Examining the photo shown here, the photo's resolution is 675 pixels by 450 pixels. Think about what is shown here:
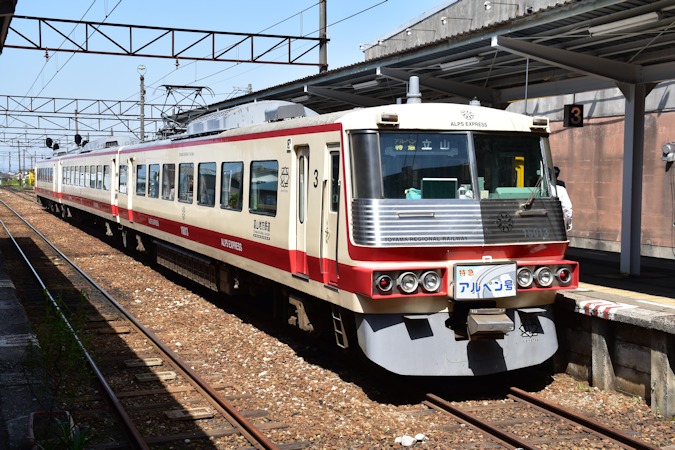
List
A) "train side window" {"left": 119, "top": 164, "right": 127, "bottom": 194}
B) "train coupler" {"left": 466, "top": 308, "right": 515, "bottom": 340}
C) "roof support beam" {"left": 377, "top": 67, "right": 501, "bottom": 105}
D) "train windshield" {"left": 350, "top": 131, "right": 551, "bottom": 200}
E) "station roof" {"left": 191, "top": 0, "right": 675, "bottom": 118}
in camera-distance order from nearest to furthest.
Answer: "train coupler" {"left": 466, "top": 308, "right": 515, "bottom": 340}
"train windshield" {"left": 350, "top": 131, "right": 551, "bottom": 200}
"station roof" {"left": 191, "top": 0, "right": 675, "bottom": 118}
"roof support beam" {"left": 377, "top": 67, "right": 501, "bottom": 105}
"train side window" {"left": 119, "top": 164, "right": 127, "bottom": 194}

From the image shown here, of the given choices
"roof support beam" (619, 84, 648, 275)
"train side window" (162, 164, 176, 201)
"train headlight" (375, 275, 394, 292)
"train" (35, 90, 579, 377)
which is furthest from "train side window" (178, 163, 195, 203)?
"roof support beam" (619, 84, 648, 275)

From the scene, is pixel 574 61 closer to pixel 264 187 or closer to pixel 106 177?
pixel 264 187

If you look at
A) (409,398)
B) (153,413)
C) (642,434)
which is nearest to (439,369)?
(409,398)

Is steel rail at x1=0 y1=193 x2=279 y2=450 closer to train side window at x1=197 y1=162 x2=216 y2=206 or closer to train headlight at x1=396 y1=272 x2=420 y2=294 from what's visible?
train headlight at x1=396 y1=272 x2=420 y2=294

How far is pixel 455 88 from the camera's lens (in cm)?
1456

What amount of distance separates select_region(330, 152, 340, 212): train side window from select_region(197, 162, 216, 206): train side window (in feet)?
13.5

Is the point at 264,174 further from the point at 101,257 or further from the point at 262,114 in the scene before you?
the point at 101,257

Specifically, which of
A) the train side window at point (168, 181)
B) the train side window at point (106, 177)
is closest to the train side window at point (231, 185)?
the train side window at point (168, 181)

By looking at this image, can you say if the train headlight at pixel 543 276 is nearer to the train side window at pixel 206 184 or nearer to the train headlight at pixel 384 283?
the train headlight at pixel 384 283

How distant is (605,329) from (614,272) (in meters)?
5.03

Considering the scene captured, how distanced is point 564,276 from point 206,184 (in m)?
6.25

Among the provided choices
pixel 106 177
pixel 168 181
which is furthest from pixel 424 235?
pixel 106 177

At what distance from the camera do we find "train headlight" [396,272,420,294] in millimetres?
7133

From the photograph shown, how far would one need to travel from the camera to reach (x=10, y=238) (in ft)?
76.3
